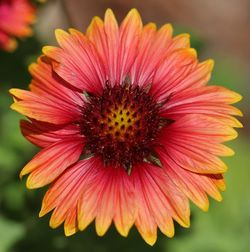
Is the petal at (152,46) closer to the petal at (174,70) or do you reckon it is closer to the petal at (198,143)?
the petal at (174,70)

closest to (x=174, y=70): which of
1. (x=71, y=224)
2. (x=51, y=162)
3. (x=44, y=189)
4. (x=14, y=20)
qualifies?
(x=51, y=162)

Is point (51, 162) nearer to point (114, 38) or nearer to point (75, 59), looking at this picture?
point (75, 59)

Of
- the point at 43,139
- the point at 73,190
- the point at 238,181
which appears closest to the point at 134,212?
the point at 73,190

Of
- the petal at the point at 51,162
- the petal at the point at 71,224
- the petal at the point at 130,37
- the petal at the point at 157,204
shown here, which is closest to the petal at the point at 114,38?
the petal at the point at 130,37

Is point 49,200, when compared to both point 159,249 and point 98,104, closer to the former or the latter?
point 98,104

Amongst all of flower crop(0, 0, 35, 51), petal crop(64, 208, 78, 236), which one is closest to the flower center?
petal crop(64, 208, 78, 236)

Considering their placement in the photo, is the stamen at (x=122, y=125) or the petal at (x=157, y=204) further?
the stamen at (x=122, y=125)
